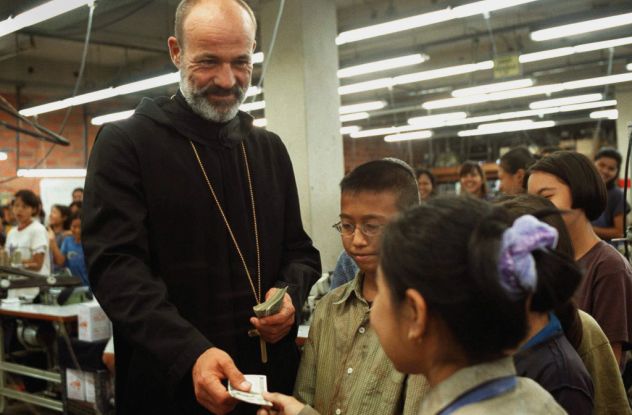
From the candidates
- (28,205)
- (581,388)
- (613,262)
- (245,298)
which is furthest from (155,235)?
(28,205)

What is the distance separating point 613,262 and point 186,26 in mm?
1444

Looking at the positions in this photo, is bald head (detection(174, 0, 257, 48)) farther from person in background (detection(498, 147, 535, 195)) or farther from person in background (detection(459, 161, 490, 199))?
person in background (detection(459, 161, 490, 199))

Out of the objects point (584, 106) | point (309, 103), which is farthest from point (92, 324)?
point (584, 106)

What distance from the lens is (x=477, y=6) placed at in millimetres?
4781

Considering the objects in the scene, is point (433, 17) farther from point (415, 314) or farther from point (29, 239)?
point (415, 314)

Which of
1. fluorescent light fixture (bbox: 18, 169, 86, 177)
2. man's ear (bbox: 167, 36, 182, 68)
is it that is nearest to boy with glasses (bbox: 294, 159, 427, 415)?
man's ear (bbox: 167, 36, 182, 68)

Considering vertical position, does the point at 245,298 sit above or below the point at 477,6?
below

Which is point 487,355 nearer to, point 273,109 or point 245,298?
point 245,298

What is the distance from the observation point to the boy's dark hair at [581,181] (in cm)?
205

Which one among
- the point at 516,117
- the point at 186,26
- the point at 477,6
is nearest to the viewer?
the point at 186,26

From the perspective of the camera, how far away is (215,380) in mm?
1101

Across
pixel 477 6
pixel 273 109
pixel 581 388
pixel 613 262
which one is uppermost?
pixel 477 6

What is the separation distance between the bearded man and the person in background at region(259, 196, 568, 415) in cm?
39

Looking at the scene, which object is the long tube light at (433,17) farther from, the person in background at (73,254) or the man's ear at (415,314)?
the man's ear at (415,314)
